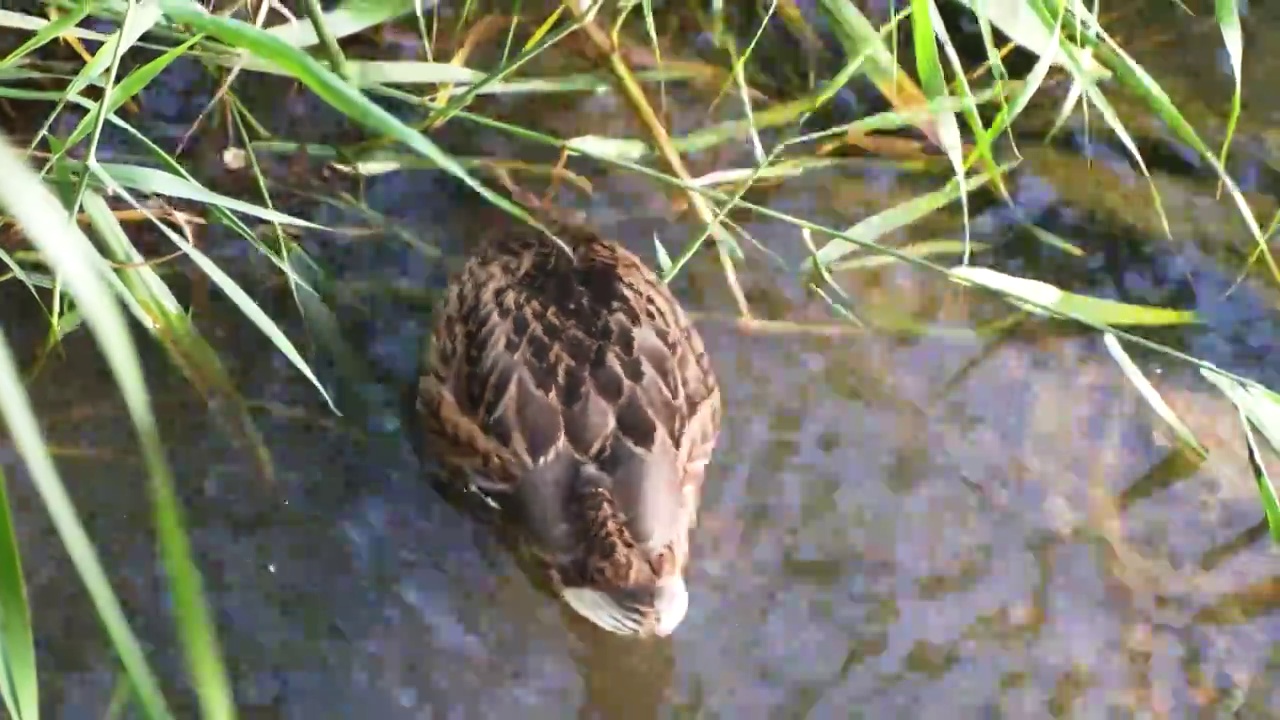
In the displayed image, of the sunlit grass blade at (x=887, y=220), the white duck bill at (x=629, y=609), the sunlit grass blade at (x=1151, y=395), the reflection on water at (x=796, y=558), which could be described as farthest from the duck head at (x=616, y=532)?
the sunlit grass blade at (x=1151, y=395)

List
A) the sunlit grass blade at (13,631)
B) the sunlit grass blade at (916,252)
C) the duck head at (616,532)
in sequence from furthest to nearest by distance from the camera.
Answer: the sunlit grass blade at (916,252) → the duck head at (616,532) → the sunlit grass blade at (13,631)

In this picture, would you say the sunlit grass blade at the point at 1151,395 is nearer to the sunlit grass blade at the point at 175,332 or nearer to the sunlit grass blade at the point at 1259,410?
the sunlit grass blade at the point at 1259,410

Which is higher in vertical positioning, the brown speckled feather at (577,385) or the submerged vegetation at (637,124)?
the submerged vegetation at (637,124)

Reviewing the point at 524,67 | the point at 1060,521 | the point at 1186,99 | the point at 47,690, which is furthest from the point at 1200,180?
the point at 47,690

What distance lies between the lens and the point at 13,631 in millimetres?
719

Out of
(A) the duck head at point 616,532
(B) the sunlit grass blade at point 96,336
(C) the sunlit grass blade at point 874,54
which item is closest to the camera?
(B) the sunlit grass blade at point 96,336

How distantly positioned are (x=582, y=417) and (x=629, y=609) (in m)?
0.22

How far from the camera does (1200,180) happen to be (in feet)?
5.44

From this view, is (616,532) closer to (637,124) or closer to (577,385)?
(577,385)

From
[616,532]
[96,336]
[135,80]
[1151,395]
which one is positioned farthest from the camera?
[1151,395]

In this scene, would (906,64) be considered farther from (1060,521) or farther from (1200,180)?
(1060,521)

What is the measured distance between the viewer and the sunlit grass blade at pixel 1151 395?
1290mm

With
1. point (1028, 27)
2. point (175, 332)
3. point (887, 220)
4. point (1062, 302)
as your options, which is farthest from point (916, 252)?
point (175, 332)

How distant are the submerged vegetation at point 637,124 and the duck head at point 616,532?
27 cm
